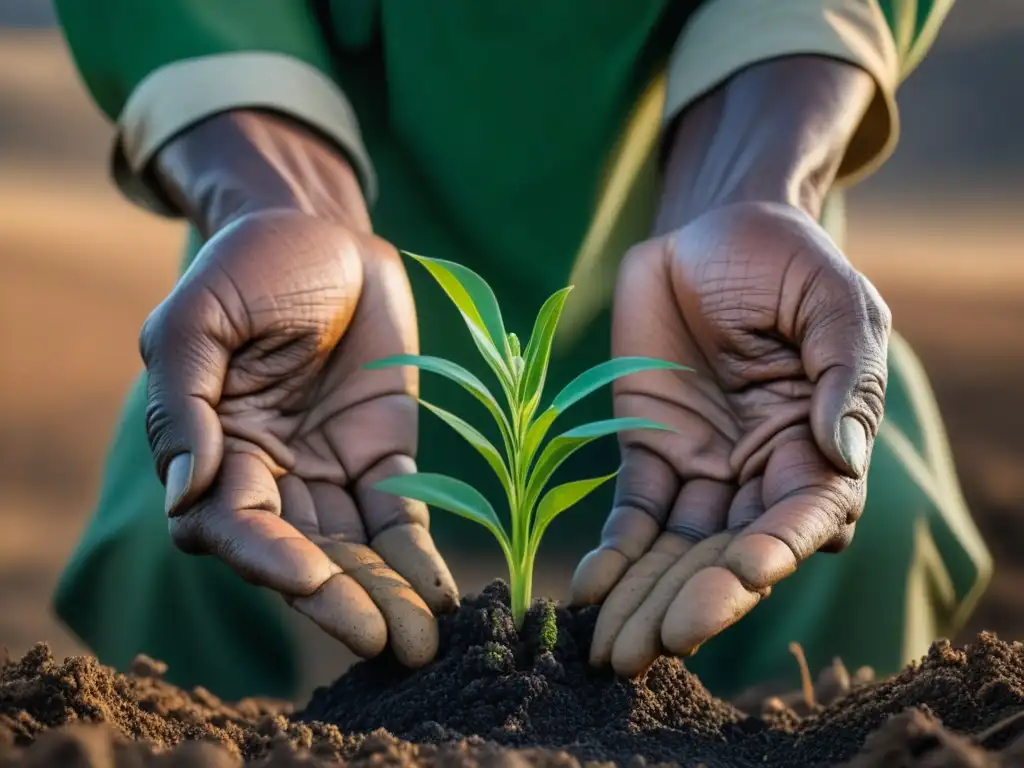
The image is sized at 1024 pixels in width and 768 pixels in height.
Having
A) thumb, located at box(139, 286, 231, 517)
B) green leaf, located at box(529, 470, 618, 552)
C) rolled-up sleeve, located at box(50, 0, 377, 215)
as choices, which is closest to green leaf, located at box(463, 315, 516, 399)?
green leaf, located at box(529, 470, 618, 552)

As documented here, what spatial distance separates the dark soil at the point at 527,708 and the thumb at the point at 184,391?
251 millimetres

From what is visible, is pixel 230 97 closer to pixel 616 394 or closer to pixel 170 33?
pixel 170 33

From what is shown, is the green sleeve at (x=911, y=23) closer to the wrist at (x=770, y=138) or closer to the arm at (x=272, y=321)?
the wrist at (x=770, y=138)

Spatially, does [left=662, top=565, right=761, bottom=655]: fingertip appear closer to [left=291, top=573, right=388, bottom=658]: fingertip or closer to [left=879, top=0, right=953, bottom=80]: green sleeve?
[left=291, top=573, right=388, bottom=658]: fingertip

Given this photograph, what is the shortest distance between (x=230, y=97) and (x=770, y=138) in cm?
90

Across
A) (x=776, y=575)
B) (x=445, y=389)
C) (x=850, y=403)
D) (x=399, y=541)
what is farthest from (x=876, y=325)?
(x=445, y=389)

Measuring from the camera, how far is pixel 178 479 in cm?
157

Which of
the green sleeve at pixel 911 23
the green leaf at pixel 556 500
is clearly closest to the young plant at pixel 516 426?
the green leaf at pixel 556 500

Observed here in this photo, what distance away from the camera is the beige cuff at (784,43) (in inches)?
84.8

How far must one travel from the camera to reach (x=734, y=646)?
2.65 metres

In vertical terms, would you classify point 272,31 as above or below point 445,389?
above

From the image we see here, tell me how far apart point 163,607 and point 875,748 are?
Answer: 183 centimetres

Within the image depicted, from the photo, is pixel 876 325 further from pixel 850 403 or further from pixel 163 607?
pixel 163 607

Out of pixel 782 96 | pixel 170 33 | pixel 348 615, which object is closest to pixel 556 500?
pixel 348 615
